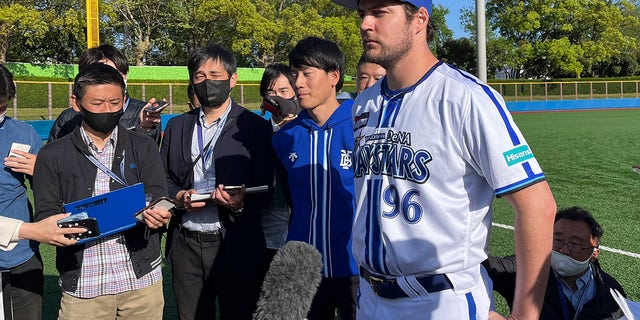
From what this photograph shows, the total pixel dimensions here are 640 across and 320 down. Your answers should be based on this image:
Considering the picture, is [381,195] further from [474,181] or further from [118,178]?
[118,178]

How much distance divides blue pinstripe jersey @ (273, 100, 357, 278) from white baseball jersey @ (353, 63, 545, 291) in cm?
103

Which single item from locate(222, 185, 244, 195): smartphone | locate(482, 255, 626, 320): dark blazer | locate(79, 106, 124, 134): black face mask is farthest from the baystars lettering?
locate(79, 106, 124, 134): black face mask

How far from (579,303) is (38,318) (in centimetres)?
331

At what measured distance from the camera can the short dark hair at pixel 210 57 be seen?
12.7ft

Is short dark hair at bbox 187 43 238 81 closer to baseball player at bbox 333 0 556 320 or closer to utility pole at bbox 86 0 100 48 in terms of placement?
baseball player at bbox 333 0 556 320

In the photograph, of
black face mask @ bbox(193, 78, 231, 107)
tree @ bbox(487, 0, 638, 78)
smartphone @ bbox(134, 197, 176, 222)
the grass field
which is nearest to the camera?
smartphone @ bbox(134, 197, 176, 222)

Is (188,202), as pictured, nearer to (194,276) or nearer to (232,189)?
(232,189)

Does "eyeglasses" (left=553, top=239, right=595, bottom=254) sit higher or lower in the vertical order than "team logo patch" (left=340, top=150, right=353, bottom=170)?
lower

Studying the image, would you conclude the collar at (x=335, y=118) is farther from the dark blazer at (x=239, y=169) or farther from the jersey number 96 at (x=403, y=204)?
the jersey number 96 at (x=403, y=204)

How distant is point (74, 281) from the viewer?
318 cm

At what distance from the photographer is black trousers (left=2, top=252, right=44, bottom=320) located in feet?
11.8

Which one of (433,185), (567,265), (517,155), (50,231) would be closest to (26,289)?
(50,231)

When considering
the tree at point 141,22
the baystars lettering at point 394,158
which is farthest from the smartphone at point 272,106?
the tree at point 141,22

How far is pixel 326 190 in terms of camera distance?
325cm
